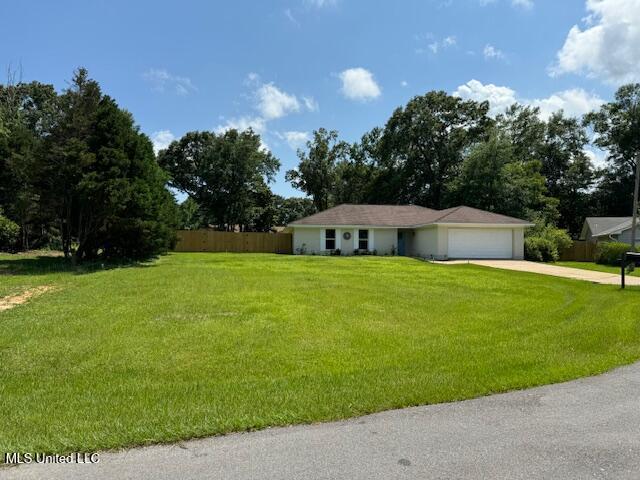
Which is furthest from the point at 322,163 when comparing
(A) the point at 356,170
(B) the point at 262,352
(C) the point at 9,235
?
(B) the point at 262,352

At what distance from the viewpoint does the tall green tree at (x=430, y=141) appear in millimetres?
42719

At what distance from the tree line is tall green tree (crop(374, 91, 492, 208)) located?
0.35ft

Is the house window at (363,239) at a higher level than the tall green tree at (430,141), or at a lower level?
lower

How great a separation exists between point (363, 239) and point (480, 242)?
753 centimetres

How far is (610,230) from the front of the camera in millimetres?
33562

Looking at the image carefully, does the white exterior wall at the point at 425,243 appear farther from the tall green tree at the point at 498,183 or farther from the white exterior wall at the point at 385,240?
the tall green tree at the point at 498,183

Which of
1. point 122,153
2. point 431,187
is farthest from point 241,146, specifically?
point 122,153

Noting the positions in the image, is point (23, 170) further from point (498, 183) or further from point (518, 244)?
point (498, 183)

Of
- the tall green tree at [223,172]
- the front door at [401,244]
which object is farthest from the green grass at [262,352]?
the tall green tree at [223,172]

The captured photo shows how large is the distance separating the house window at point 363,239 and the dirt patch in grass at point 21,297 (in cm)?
2027

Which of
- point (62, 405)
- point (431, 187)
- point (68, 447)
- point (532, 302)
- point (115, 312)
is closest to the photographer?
point (68, 447)

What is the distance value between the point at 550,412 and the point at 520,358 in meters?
1.85

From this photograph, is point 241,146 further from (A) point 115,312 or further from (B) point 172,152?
(A) point 115,312

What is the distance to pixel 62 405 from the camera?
4043mm
